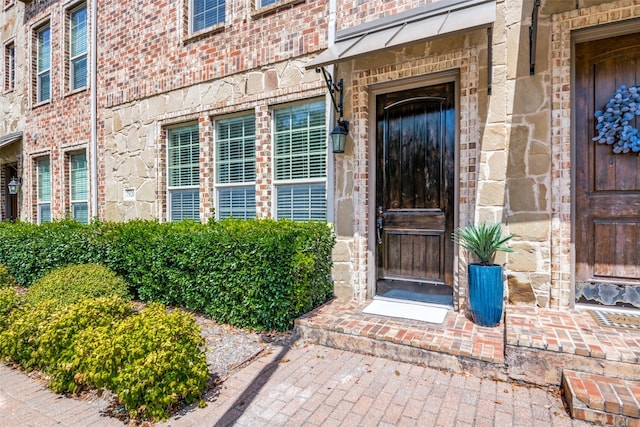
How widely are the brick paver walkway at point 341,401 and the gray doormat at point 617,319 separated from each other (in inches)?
40.6

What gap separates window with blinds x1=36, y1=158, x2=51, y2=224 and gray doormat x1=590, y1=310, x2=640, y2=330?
402 inches

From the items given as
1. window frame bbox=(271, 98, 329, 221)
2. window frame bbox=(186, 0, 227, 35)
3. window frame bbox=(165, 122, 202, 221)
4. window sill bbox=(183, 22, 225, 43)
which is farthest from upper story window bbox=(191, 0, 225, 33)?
window frame bbox=(271, 98, 329, 221)

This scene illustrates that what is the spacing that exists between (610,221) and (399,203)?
1966mm

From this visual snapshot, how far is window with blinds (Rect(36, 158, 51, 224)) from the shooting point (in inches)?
327

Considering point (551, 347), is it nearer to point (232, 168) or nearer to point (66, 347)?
point (66, 347)

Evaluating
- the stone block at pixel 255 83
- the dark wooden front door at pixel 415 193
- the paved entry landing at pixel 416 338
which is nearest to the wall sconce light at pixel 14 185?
the stone block at pixel 255 83

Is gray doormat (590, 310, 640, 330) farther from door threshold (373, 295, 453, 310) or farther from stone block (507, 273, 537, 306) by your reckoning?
door threshold (373, 295, 453, 310)

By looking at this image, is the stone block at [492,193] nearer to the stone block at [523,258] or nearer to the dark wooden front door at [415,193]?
the dark wooden front door at [415,193]

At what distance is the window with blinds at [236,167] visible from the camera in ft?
17.0

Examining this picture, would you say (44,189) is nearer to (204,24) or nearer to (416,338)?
(204,24)

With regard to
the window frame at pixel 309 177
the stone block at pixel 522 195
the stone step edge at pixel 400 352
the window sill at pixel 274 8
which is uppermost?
the window sill at pixel 274 8

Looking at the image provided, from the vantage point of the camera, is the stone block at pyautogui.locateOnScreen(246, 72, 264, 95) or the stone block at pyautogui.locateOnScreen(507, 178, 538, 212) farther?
the stone block at pyautogui.locateOnScreen(246, 72, 264, 95)

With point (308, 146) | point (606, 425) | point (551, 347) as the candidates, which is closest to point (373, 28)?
point (308, 146)

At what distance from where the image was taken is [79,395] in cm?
264
